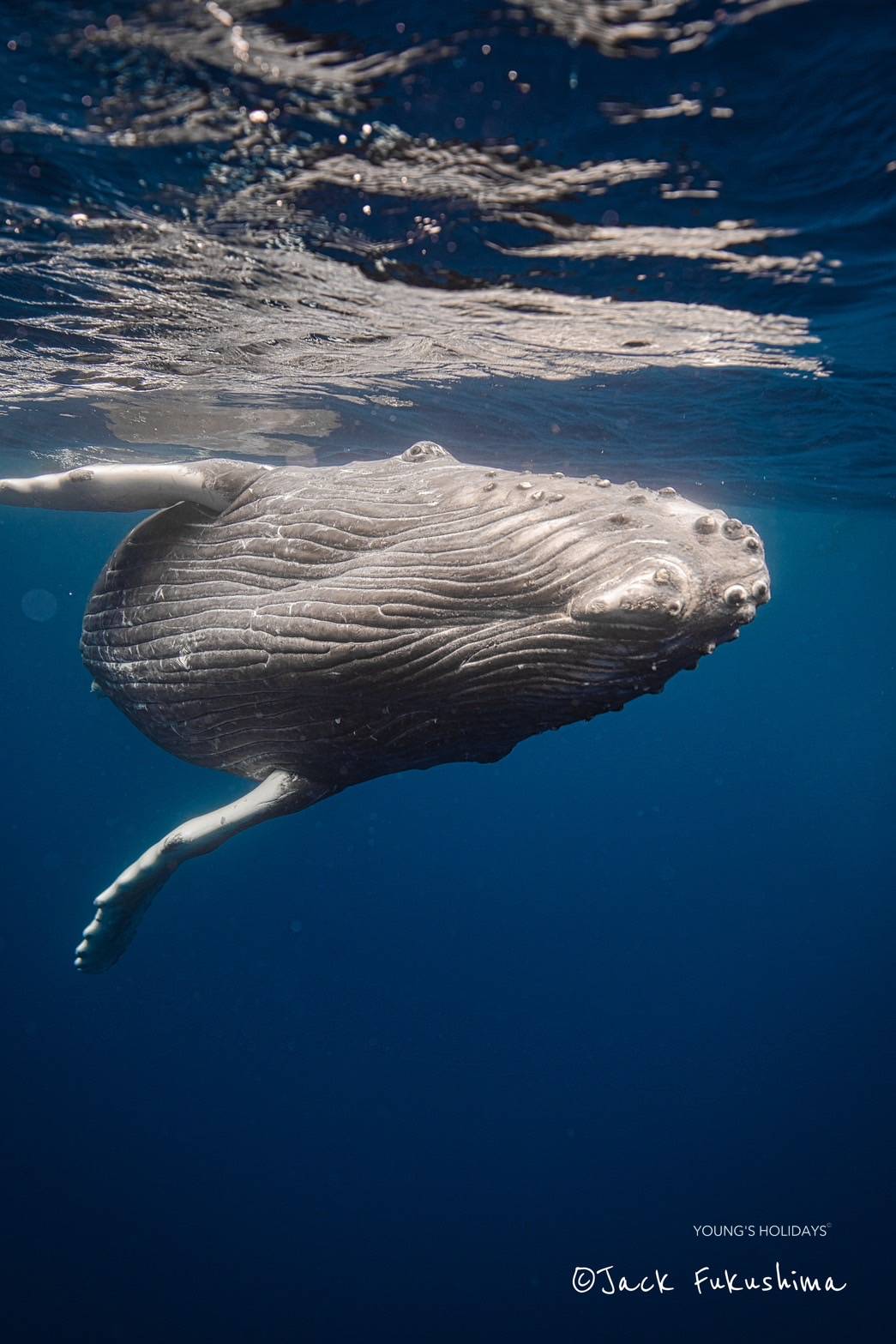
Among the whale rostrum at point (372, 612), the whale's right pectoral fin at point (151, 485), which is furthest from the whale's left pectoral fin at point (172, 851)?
the whale's right pectoral fin at point (151, 485)

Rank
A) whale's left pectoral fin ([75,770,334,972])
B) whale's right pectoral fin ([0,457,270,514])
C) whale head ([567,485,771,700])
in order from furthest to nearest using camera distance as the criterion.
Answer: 1. whale's right pectoral fin ([0,457,270,514])
2. whale's left pectoral fin ([75,770,334,972])
3. whale head ([567,485,771,700])

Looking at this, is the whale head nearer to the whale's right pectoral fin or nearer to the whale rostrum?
the whale rostrum

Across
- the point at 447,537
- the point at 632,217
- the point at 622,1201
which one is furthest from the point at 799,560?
the point at 447,537

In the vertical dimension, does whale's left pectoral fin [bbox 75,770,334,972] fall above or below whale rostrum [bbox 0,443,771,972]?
below

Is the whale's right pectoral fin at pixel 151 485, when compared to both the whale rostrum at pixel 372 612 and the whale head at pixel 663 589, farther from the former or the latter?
the whale head at pixel 663 589

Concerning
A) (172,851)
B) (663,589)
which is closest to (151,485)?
(172,851)

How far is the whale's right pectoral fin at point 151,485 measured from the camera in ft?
18.9

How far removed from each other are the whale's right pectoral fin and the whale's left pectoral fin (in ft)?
7.04

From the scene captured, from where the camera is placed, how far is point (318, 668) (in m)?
4.61

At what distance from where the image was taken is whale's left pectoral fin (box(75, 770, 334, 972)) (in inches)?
208

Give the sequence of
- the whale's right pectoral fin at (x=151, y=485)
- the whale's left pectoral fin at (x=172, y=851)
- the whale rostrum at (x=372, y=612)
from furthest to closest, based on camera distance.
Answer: the whale's right pectoral fin at (x=151, y=485) < the whale's left pectoral fin at (x=172, y=851) < the whale rostrum at (x=372, y=612)

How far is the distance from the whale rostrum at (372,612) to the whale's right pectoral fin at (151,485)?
0.06 feet

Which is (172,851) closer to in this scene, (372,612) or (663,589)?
(372,612)

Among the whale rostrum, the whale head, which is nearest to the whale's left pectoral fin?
the whale rostrum
